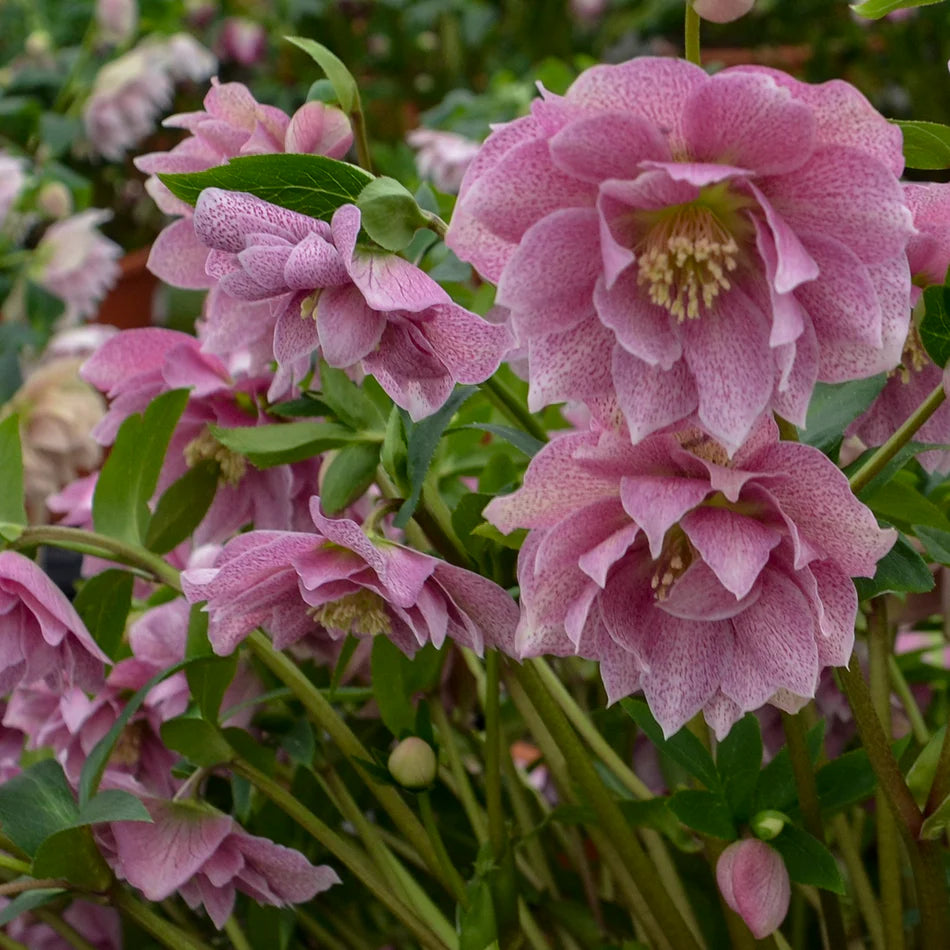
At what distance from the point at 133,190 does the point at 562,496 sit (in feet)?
6.72

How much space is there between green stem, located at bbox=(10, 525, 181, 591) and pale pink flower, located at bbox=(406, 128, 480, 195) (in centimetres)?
66

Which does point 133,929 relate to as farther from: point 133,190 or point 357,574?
point 133,190

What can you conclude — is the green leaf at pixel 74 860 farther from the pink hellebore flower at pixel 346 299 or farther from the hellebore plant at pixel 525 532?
the pink hellebore flower at pixel 346 299

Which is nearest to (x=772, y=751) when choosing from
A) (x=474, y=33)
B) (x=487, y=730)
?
(x=487, y=730)

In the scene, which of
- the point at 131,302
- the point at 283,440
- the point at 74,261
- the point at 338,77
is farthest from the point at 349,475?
the point at 131,302

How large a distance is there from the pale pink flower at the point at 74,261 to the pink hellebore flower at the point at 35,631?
103cm

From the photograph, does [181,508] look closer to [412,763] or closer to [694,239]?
[412,763]

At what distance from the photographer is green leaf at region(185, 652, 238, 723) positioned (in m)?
0.50

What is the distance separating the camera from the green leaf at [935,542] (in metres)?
0.40

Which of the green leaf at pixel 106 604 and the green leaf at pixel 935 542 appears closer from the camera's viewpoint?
the green leaf at pixel 935 542

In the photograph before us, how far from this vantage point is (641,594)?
1.26ft

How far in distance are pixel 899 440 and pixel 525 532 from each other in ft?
0.39

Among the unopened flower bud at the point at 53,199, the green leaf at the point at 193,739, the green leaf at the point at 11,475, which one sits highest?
the green leaf at the point at 11,475

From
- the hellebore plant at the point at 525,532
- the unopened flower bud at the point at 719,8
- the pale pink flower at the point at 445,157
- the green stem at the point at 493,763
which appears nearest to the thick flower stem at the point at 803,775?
the hellebore plant at the point at 525,532
